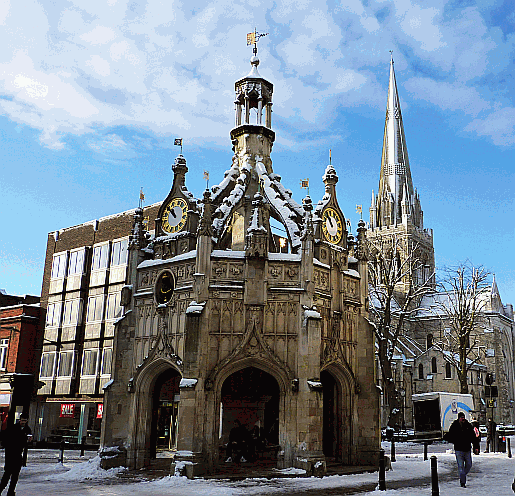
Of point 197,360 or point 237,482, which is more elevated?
point 197,360

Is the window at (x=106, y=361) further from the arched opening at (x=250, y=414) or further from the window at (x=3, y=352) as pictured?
the arched opening at (x=250, y=414)

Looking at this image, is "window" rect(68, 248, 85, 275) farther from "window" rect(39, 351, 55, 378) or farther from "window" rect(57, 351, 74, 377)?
"window" rect(39, 351, 55, 378)

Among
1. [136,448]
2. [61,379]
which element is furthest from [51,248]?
[136,448]

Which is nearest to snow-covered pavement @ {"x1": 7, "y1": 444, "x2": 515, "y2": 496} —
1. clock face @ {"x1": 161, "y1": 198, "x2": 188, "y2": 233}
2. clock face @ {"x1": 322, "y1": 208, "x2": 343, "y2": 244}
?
clock face @ {"x1": 322, "y1": 208, "x2": 343, "y2": 244}

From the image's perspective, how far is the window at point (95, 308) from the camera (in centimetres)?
3762

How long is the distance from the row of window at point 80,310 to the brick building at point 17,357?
101 cm

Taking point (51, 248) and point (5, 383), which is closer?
point (5, 383)

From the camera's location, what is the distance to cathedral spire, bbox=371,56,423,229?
86.2m

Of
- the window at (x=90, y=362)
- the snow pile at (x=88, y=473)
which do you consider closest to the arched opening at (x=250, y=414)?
the snow pile at (x=88, y=473)

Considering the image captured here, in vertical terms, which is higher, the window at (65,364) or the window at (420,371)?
the window at (420,371)

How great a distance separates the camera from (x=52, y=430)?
37625 millimetres

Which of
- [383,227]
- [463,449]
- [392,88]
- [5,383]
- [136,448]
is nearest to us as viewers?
[463,449]

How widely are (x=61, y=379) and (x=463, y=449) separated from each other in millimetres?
29143

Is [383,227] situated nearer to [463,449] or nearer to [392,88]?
[392,88]
